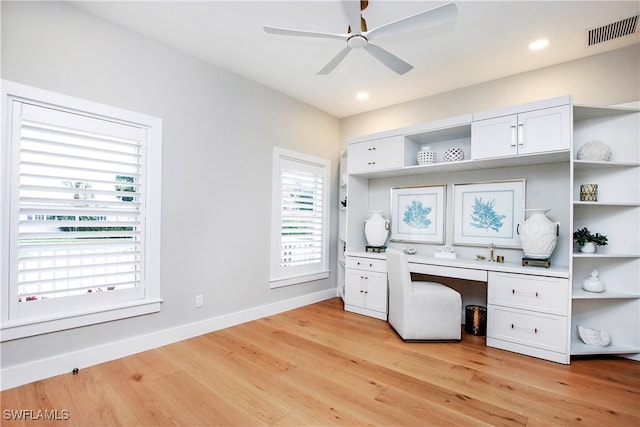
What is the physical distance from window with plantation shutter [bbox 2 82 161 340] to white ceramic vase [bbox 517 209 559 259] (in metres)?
3.53

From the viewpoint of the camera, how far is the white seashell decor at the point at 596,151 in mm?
2736

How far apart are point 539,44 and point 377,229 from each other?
252cm

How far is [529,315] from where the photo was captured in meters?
2.74

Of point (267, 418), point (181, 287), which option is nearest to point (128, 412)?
point (267, 418)

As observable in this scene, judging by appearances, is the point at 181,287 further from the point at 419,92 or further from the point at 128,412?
the point at 419,92

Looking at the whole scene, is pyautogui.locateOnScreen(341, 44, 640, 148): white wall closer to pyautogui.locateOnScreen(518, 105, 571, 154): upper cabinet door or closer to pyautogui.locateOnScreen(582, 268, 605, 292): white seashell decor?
pyautogui.locateOnScreen(518, 105, 571, 154): upper cabinet door

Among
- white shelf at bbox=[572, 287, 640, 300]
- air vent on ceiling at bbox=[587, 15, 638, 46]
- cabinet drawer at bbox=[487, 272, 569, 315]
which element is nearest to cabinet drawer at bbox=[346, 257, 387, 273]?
cabinet drawer at bbox=[487, 272, 569, 315]

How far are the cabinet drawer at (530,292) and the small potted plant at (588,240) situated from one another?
0.48 meters

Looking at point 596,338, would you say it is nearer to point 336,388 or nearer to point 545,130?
point 545,130

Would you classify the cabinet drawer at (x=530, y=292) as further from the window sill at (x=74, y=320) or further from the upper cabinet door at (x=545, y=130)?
the window sill at (x=74, y=320)

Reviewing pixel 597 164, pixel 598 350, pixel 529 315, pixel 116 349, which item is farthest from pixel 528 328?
pixel 116 349

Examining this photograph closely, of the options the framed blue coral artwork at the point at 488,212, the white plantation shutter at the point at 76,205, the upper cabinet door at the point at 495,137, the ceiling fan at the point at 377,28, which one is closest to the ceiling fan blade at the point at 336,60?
the ceiling fan at the point at 377,28

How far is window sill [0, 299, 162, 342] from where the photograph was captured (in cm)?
211

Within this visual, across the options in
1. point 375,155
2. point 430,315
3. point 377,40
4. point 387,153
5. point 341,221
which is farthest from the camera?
point 341,221
